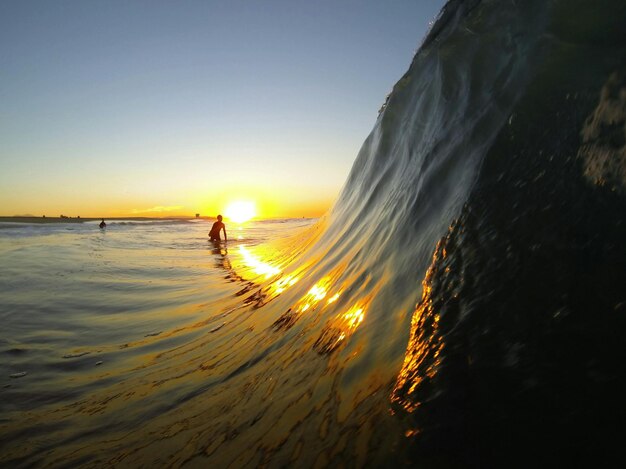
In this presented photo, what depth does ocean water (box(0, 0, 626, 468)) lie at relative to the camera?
2.80 feet

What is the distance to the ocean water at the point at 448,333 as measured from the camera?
0.85 m

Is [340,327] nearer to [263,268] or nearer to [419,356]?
[419,356]

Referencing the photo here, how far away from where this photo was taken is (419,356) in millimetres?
1128

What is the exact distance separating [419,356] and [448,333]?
4.6 inches

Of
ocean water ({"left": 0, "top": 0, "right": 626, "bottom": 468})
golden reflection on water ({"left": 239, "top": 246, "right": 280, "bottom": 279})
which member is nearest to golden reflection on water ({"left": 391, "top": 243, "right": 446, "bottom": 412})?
ocean water ({"left": 0, "top": 0, "right": 626, "bottom": 468})

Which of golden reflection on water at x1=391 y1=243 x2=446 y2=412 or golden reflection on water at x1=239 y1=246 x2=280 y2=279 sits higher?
golden reflection on water at x1=391 y1=243 x2=446 y2=412

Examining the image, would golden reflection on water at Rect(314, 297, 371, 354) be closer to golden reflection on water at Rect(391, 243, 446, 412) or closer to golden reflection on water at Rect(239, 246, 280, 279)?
golden reflection on water at Rect(391, 243, 446, 412)

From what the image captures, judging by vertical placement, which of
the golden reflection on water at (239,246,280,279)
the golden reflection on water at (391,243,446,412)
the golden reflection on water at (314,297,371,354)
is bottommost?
the golden reflection on water at (239,246,280,279)

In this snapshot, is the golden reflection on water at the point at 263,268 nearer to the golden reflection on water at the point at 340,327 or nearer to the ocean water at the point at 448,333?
the ocean water at the point at 448,333

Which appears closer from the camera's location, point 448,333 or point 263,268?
point 448,333

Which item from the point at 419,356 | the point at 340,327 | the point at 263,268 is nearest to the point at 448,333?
the point at 419,356

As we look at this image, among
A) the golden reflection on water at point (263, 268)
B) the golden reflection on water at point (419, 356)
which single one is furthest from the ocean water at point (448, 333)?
the golden reflection on water at point (263, 268)

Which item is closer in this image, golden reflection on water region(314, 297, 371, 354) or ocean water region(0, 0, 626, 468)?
ocean water region(0, 0, 626, 468)

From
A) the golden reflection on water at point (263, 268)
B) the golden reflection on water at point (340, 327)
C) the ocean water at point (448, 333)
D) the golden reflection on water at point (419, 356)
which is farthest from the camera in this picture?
the golden reflection on water at point (263, 268)
